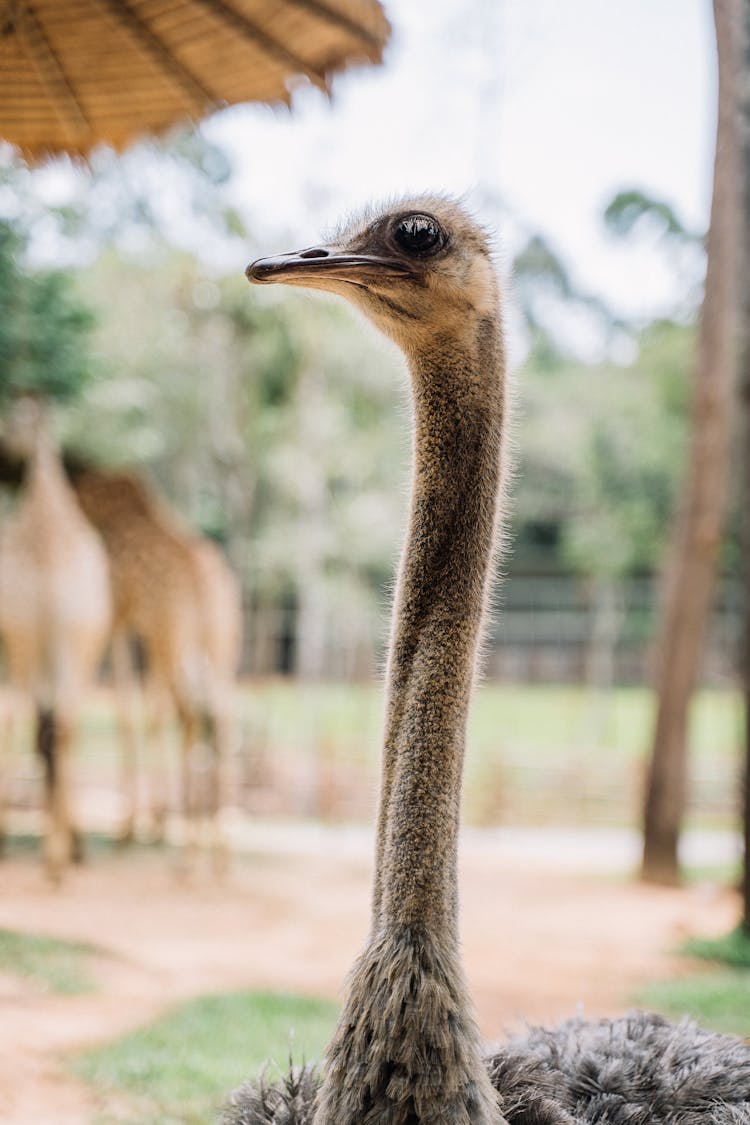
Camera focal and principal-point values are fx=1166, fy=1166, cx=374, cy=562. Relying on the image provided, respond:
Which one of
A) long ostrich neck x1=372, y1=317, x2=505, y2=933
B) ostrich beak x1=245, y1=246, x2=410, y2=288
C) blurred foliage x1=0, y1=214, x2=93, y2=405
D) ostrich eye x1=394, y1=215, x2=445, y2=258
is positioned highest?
blurred foliage x1=0, y1=214, x2=93, y2=405

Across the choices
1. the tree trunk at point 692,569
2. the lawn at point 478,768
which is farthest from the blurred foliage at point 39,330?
the tree trunk at point 692,569

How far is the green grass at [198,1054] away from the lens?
2.15 meters

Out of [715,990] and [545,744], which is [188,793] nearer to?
[715,990]

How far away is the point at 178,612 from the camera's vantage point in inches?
239

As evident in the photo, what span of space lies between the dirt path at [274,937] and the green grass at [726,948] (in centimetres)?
11

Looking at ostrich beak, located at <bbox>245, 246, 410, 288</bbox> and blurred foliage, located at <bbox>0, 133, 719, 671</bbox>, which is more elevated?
blurred foliage, located at <bbox>0, 133, 719, 671</bbox>

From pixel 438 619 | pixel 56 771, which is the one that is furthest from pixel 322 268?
pixel 56 771

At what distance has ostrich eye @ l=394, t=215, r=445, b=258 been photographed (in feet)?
4.67

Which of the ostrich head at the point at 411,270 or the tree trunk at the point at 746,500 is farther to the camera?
the tree trunk at the point at 746,500

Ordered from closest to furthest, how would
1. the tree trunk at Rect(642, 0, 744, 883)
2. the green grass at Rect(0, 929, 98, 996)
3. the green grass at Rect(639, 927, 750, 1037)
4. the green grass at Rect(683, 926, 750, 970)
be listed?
the green grass at Rect(639, 927, 750, 1037), the green grass at Rect(0, 929, 98, 996), the green grass at Rect(683, 926, 750, 970), the tree trunk at Rect(642, 0, 744, 883)

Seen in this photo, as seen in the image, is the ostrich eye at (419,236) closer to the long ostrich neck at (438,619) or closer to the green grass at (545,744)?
Answer: the long ostrich neck at (438,619)

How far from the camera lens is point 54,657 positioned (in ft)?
16.8

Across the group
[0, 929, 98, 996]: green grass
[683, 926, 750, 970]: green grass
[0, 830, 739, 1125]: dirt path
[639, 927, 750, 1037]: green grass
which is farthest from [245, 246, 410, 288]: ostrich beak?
[683, 926, 750, 970]: green grass

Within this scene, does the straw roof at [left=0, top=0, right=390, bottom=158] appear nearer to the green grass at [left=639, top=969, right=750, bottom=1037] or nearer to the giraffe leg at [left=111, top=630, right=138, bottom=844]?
the green grass at [left=639, top=969, right=750, bottom=1037]
